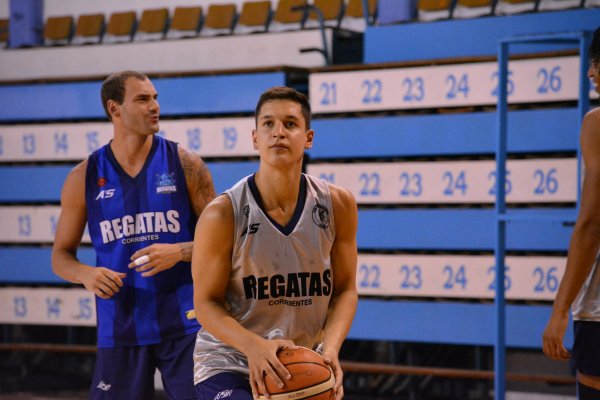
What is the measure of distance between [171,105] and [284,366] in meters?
5.10

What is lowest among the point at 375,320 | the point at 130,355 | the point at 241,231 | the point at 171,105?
the point at 375,320

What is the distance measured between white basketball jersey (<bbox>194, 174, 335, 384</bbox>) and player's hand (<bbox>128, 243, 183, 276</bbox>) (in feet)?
2.86

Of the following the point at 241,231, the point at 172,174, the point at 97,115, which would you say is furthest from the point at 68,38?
the point at 241,231

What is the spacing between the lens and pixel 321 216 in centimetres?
314

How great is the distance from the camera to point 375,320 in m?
7.00

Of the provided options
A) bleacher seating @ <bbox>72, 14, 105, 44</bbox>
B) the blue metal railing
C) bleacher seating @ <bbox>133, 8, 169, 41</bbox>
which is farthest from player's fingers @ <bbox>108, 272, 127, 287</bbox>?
bleacher seating @ <bbox>72, 14, 105, 44</bbox>

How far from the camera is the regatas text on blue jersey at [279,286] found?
9.97 feet

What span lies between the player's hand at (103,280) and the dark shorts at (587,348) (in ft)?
5.95

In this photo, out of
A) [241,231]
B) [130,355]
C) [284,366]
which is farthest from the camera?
[130,355]

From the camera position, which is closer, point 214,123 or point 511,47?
point 511,47

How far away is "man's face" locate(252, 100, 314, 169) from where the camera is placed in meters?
3.03

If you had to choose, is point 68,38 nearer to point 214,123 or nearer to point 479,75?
point 214,123

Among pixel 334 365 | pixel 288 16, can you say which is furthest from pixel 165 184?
pixel 288 16

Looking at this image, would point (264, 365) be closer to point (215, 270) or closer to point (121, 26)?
point (215, 270)
